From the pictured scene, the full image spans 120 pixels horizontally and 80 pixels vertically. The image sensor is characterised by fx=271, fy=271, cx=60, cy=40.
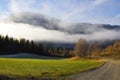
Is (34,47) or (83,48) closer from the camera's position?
(83,48)

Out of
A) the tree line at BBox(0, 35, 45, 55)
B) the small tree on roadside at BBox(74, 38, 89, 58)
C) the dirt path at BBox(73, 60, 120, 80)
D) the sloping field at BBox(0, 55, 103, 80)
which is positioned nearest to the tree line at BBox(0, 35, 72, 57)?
the tree line at BBox(0, 35, 45, 55)

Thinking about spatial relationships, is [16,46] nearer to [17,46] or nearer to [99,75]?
[17,46]

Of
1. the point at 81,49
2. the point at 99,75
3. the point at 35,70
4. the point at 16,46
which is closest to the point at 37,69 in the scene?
the point at 35,70

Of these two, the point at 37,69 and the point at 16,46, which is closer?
the point at 37,69

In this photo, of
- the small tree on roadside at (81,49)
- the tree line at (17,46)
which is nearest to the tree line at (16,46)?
the tree line at (17,46)

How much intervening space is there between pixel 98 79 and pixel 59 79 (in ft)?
15.9

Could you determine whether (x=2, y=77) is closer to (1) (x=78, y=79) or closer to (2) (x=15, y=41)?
(1) (x=78, y=79)

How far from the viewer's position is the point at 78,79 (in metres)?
31.4

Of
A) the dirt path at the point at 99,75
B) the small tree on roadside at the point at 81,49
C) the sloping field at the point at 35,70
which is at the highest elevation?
the small tree on roadside at the point at 81,49

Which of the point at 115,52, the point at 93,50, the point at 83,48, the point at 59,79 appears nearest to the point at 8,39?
the point at 83,48

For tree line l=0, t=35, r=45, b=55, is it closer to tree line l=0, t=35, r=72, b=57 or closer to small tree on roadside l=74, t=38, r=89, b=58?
tree line l=0, t=35, r=72, b=57

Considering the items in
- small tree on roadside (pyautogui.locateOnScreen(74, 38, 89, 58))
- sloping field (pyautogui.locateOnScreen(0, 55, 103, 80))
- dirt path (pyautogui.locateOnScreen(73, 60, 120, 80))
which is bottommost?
dirt path (pyautogui.locateOnScreen(73, 60, 120, 80))

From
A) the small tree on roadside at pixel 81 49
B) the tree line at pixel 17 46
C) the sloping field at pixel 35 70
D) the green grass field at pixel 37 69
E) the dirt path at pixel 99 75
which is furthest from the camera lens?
the small tree on roadside at pixel 81 49

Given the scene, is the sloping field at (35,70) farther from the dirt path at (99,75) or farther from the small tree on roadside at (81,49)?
the small tree on roadside at (81,49)
